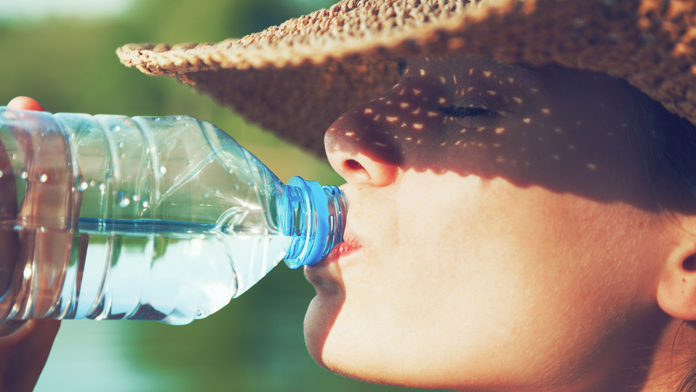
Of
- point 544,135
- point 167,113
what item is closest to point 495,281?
point 544,135

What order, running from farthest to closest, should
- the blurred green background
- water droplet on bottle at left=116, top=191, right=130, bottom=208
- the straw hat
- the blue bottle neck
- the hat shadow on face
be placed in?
the blurred green background < water droplet on bottle at left=116, top=191, right=130, bottom=208 < the blue bottle neck < the hat shadow on face < the straw hat

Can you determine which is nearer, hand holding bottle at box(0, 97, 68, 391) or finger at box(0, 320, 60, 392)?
hand holding bottle at box(0, 97, 68, 391)

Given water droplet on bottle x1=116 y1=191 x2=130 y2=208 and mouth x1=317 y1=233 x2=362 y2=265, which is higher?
water droplet on bottle x1=116 y1=191 x2=130 y2=208

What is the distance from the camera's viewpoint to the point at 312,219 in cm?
74

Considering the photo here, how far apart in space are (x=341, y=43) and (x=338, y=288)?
14.0 inches

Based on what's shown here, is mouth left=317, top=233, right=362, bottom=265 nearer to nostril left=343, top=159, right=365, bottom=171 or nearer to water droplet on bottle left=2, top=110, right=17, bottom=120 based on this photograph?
nostril left=343, top=159, right=365, bottom=171

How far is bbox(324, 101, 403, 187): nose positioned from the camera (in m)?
0.64

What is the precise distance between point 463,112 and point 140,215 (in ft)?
1.58

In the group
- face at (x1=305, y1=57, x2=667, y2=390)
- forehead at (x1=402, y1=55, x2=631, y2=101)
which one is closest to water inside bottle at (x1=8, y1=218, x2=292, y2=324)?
face at (x1=305, y1=57, x2=667, y2=390)

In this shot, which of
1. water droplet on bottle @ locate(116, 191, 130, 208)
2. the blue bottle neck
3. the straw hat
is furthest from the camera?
water droplet on bottle @ locate(116, 191, 130, 208)

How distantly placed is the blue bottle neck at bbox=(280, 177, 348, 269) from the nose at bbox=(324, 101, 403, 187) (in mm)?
42

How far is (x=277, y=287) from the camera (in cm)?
480

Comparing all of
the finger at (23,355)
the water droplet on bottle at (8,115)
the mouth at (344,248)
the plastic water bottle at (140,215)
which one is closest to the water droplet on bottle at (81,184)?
the plastic water bottle at (140,215)

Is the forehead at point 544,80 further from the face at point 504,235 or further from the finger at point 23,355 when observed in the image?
the finger at point 23,355
